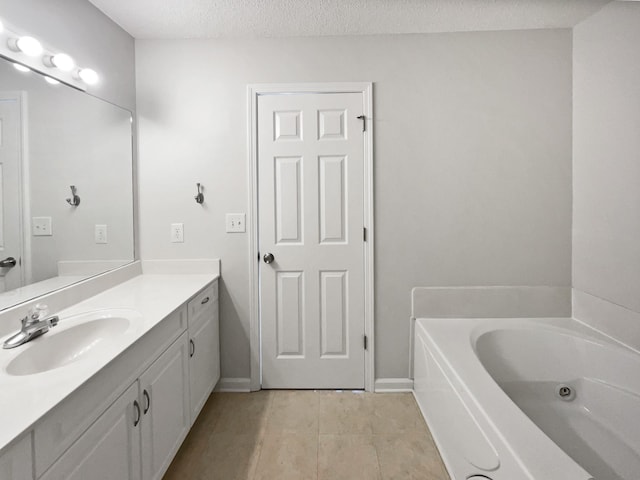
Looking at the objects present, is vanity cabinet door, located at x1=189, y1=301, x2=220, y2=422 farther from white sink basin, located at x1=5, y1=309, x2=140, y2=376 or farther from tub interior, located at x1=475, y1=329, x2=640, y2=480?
tub interior, located at x1=475, y1=329, x2=640, y2=480

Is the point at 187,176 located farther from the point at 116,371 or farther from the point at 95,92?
the point at 116,371

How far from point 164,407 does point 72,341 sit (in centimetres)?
48

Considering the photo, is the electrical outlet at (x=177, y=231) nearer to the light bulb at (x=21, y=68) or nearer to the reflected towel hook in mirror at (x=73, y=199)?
the reflected towel hook in mirror at (x=73, y=199)

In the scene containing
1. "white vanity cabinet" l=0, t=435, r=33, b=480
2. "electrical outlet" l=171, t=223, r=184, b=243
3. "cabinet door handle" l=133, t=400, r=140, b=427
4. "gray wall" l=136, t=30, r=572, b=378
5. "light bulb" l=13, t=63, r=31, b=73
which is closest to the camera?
"white vanity cabinet" l=0, t=435, r=33, b=480

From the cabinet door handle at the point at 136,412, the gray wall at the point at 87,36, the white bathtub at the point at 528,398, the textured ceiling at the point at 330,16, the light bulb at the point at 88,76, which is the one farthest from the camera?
the textured ceiling at the point at 330,16

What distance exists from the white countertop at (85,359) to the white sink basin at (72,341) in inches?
0.6

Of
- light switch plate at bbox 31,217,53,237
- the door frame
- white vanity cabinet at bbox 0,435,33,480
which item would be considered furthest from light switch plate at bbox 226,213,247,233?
white vanity cabinet at bbox 0,435,33,480

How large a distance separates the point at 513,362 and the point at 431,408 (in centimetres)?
57

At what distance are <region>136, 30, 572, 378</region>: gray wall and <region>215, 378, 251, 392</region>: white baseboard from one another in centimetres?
57

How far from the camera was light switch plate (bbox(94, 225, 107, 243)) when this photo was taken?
6.15 feet

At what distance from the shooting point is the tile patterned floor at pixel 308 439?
162cm

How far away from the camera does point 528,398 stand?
5.99ft

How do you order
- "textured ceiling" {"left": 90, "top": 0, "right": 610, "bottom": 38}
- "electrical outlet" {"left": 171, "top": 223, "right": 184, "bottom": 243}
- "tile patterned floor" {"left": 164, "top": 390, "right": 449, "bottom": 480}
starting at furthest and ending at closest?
"electrical outlet" {"left": 171, "top": 223, "right": 184, "bottom": 243} → "textured ceiling" {"left": 90, "top": 0, "right": 610, "bottom": 38} → "tile patterned floor" {"left": 164, "top": 390, "right": 449, "bottom": 480}

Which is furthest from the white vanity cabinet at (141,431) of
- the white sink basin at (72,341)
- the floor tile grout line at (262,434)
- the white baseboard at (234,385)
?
the white baseboard at (234,385)
